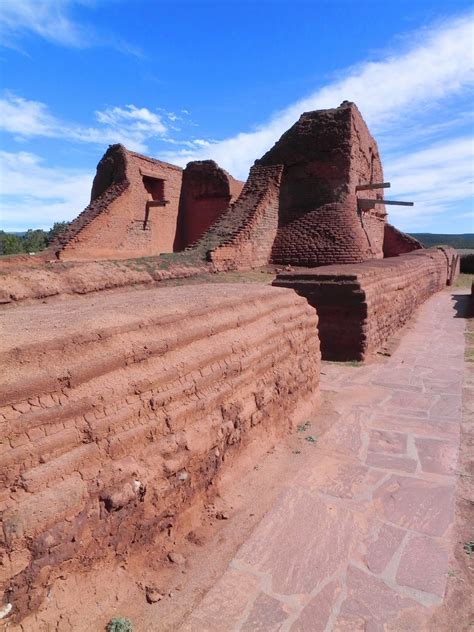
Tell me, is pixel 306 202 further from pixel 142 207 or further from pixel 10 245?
pixel 10 245

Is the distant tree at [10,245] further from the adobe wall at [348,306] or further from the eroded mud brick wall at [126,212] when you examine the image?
the adobe wall at [348,306]

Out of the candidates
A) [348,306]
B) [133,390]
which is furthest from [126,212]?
[133,390]

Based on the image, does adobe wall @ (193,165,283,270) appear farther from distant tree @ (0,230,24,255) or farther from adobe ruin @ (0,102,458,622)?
distant tree @ (0,230,24,255)

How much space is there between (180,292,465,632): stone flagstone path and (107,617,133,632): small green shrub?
23 cm

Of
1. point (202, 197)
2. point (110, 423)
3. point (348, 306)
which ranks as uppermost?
point (202, 197)

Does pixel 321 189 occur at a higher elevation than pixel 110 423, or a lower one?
higher

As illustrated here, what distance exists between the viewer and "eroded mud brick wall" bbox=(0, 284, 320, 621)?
162cm

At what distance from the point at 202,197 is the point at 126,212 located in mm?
3767

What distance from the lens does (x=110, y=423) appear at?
1.98 meters

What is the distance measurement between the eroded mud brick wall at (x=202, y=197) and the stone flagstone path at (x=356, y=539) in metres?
14.5

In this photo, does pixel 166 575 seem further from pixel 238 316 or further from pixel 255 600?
pixel 238 316

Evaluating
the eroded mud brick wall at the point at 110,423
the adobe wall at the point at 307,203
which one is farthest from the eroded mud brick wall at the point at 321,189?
the eroded mud brick wall at the point at 110,423

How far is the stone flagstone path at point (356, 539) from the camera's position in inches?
73.7

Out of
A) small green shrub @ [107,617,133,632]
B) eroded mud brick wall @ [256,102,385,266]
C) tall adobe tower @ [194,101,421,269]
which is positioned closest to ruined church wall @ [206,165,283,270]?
tall adobe tower @ [194,101,421,269]
